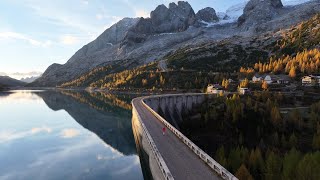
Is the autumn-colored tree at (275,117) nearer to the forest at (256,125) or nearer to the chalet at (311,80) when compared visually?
the forest at (256,125)

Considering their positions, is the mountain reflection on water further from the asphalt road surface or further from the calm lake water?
the asphalt road surface

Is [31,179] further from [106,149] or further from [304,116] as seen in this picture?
[304,116]

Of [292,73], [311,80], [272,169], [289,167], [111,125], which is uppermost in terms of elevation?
[292,73]

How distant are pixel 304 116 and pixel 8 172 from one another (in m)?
92.8

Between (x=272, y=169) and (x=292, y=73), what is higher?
(x=292, y=73)

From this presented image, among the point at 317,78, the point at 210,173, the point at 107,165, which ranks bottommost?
the point at 107,165

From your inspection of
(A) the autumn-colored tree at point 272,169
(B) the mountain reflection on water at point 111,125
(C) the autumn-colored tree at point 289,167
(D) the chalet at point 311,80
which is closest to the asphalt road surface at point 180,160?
(A) the autumn-colored tree at point 272,169

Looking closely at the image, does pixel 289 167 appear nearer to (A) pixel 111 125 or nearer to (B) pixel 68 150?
(B) pixel 68 150

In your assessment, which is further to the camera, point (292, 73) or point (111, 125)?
point (292, 73)

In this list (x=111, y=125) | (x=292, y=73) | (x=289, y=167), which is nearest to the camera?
(x=289, y=167)

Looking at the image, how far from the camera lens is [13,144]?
3157 inches

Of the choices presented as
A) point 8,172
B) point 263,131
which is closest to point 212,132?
point 263,131

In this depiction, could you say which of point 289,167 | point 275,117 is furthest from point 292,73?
point 289,167

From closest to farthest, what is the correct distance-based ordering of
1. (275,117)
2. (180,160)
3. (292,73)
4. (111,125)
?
(180,160) → (275,117) → (111,125) → (292,73)
